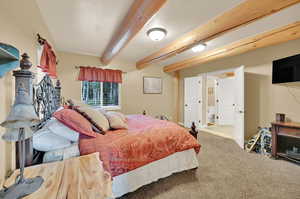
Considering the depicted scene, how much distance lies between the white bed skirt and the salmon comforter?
0.09 meters

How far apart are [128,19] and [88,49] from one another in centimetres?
198

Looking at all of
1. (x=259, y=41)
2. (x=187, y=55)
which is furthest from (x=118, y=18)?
(x=259, y=41)

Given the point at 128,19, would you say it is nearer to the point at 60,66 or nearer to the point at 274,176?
the point at 60,66

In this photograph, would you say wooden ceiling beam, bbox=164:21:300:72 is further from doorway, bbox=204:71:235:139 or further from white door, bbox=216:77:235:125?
white door, bbox=216:77:235:125

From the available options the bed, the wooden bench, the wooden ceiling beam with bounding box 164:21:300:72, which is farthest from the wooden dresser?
the wooden bench

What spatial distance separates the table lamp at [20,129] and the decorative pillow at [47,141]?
59 centimetres

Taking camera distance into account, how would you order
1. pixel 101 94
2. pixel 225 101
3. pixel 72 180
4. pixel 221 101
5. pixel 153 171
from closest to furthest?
pixel 72 180
pixel 153 171
pixel 101 94
pixel 225 101
pixel 221 101

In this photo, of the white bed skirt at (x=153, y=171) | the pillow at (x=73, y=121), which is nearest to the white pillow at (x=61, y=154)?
the pillow at (x=73, y=121)

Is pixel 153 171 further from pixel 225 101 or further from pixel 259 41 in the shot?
pixel 225 101

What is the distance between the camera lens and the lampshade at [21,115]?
65cm

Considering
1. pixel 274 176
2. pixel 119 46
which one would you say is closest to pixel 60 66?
pixel 119 46

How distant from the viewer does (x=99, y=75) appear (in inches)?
155

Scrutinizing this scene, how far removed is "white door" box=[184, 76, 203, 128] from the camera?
480 centimetres

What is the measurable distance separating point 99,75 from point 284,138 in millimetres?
4759
